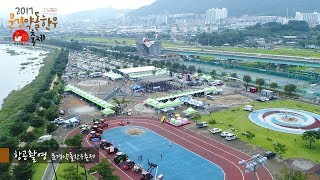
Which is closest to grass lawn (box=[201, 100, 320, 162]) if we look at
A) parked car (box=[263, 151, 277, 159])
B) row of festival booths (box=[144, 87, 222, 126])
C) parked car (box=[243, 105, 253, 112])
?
parked car (box=[243, 105, 253, 112])

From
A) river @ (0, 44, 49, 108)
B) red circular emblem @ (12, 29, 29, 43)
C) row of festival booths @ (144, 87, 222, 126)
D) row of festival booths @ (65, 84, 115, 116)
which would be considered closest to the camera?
row of festival booths @ (144, 87, 222, 126)

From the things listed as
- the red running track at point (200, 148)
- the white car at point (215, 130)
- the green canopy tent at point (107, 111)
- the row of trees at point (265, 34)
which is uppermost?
the row of trees at point (265, 34)

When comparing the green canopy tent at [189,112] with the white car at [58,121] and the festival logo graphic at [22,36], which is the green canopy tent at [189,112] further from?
the festival logo graphic at [22,36]

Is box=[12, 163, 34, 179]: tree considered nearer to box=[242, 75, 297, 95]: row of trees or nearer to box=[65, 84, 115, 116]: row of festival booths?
box=[65, 84, 115, 116]: row of festival booths

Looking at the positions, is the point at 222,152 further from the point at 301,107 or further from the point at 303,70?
the point at 303,70

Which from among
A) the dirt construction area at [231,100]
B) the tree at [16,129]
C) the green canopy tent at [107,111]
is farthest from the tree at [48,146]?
the dirt construction area at [231,100]

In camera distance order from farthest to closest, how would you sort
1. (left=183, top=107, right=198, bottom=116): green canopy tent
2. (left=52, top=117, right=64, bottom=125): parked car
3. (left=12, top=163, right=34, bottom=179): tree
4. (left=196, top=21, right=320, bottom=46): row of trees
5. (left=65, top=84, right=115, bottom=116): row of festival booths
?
(left=196, top=21, right=320, bottom=46): row of trees → (left=65, top=84, right=115, bottom=116): row of festival booths → (left=183, top=107, right=198, bottom=116): green canopy tent → (left=52, top=117, right=64, bottom=125): parked car → (left=12, top=163, right=34, bottom=179): tree

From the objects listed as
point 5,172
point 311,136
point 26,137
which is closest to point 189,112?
point 311,136
